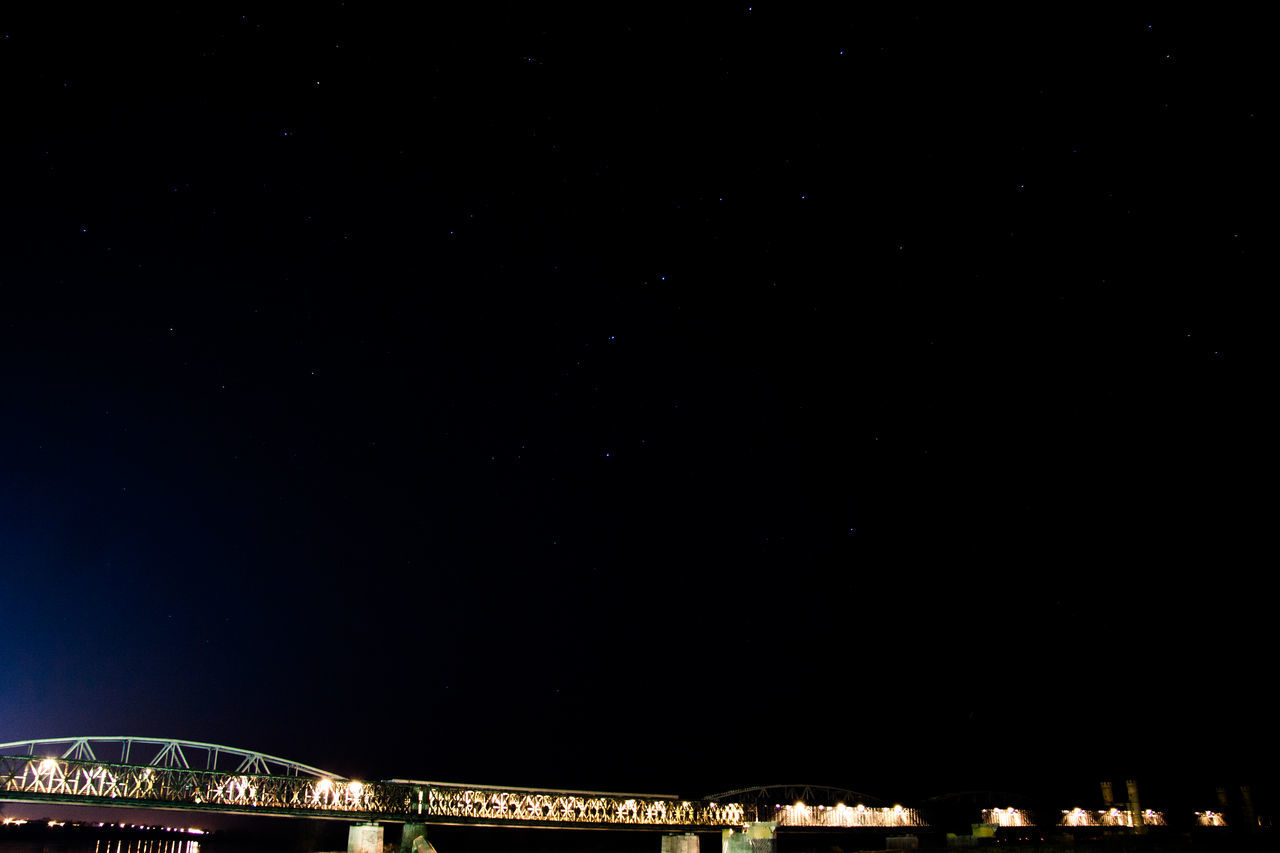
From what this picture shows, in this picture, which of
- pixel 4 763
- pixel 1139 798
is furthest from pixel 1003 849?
pixel 4 763

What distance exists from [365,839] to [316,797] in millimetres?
6242

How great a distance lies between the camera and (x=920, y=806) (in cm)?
15475

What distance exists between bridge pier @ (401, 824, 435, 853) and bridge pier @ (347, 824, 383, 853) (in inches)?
120

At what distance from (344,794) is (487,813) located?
15622 millimetres

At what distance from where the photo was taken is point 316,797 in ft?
266

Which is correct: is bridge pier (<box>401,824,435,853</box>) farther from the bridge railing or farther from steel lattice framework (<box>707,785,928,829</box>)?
steel lattice framework (<box>707,785,928,829</box>)

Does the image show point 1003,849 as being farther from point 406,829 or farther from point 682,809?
point 406,829

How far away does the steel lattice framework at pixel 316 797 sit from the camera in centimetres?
6606

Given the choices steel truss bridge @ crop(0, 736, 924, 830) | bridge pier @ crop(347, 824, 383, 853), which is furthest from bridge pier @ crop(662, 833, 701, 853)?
bridge pier @ crop(347, 824, 383, 853)

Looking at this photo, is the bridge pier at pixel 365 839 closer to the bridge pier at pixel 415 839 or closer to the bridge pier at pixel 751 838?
the bridge pier at pixel 415 839

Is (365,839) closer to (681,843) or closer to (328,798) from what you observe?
(328,798)

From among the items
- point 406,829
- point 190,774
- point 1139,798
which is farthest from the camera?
point 1139,798

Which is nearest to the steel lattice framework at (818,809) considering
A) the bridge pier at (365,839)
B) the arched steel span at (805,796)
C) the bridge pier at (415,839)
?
the arched steel span at (805,796)

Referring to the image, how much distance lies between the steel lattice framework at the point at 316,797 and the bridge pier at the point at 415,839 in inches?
74.7
